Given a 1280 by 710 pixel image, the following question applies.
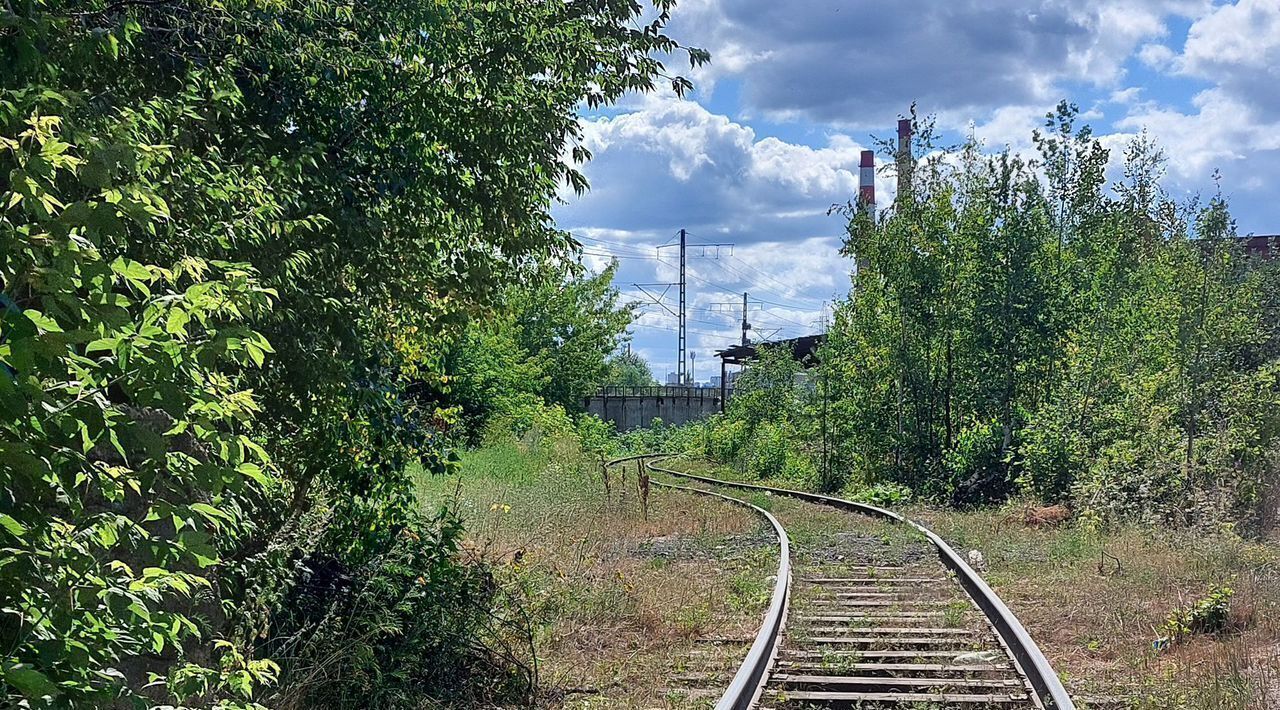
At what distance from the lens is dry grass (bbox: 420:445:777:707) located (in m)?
7.91

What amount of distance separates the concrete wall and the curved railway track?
1949 inches

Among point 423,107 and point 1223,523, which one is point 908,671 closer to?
point 423,107

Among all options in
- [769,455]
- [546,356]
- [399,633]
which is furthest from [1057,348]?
[546,356]

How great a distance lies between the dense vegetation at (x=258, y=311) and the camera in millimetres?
2797

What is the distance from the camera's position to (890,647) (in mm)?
8836

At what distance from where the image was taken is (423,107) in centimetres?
648

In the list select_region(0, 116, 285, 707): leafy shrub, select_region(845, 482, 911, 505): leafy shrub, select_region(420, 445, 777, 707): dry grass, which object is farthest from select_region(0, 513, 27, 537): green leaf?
select_region(845, 482, 911, 505): leafy shrub

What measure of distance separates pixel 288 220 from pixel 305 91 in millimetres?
929

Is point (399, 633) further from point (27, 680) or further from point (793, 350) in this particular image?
point (793, 350)

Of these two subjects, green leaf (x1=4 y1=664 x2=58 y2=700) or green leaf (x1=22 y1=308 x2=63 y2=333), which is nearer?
green leaf (x1=22 y1=308 x2=63 y2=333)

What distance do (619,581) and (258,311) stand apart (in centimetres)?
725

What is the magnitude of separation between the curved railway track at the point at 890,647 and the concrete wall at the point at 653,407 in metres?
49.5

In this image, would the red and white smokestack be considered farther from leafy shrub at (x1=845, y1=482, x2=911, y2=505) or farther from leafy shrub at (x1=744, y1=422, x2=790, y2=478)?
leafy shrub at (x1=845, y1=482, x2=911, y2=505)

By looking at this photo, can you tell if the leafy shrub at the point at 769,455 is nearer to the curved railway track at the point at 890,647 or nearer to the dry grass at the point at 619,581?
the dry grass at the point at 619,581
